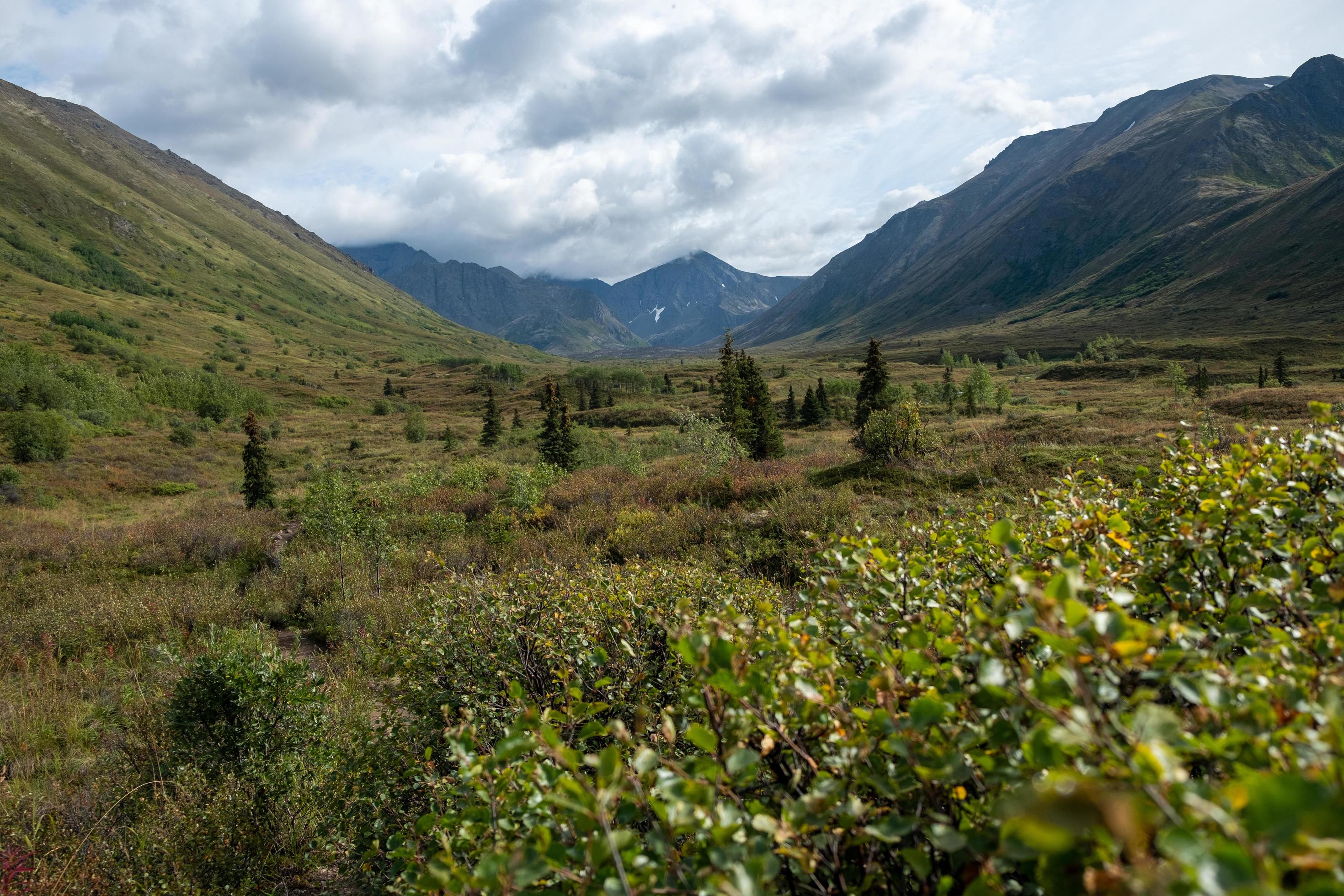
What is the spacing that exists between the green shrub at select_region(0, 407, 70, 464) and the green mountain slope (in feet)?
106

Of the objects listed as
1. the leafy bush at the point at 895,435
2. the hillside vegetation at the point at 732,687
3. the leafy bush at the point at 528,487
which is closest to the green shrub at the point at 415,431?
the leafy bush at the point at 528,487

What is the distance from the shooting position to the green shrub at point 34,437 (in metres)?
26.1

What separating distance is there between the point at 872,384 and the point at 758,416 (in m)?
5.82

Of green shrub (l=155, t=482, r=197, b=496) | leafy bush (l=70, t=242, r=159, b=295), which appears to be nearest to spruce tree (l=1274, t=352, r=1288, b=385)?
green shrub (l=155, t=482, r=197, b=496)

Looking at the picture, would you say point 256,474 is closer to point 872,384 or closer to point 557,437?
point 557,437

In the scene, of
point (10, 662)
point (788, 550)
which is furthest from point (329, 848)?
point (10, 662)

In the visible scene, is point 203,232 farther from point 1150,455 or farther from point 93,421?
point 1150,455

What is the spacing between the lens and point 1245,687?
1.14m

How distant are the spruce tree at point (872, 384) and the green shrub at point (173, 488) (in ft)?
99.1

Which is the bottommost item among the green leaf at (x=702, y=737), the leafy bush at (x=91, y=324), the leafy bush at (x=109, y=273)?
the green leaf at (x=702, y=737)

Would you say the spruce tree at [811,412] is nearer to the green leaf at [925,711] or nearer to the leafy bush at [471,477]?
the leafy bush at [471,477]

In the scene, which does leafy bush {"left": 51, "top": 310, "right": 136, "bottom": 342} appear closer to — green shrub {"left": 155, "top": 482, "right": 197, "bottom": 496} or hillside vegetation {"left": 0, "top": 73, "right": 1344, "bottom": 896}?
green shrub {"left": 155, "top": 482, "right": 197, "bottom": 496}

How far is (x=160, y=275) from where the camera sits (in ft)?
347

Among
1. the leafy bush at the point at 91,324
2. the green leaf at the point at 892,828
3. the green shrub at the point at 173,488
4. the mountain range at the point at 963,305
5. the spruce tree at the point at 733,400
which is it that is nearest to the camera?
the green leaf at the point at 892,828
